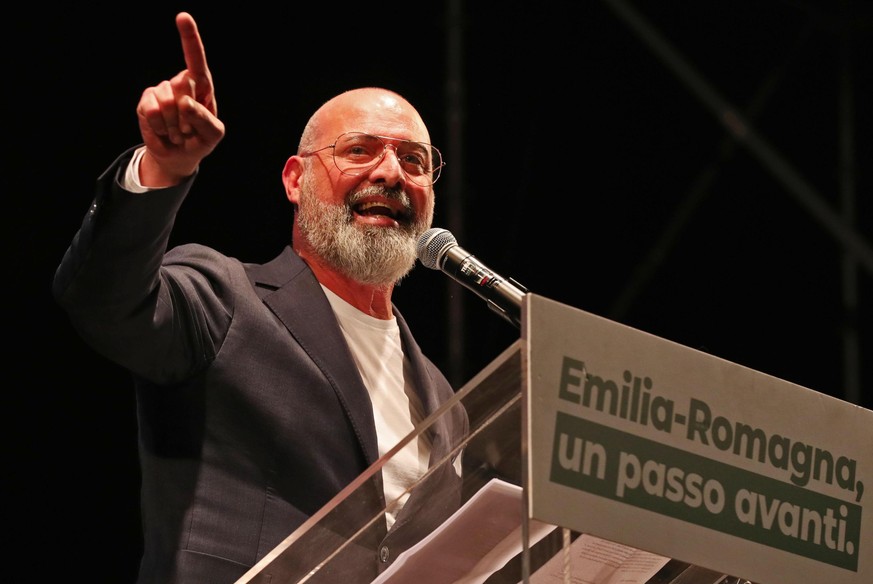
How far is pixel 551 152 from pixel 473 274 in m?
2.17

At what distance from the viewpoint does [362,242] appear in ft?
7.22

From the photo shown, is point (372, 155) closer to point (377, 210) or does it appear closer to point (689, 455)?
point (377, 210)

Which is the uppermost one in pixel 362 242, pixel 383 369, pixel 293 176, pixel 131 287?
pixel 293 176

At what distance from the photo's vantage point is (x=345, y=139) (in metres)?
2.28

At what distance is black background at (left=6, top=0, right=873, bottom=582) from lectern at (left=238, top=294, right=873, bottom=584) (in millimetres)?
1632

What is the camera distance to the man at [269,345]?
136 centimetres

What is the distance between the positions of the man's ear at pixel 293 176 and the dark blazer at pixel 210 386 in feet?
1.73

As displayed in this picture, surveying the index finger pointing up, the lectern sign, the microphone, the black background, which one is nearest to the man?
the index finger pointing up

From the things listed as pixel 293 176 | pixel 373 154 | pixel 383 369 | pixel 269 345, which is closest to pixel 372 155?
pixel 373 154

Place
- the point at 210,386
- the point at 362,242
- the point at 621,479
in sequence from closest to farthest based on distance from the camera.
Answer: the point at 621,479 < the point at 210,386 < the point at 362,242

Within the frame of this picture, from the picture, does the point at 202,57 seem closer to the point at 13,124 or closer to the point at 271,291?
the point at 271,291

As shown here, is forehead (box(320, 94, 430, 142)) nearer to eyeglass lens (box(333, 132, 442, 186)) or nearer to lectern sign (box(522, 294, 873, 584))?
eyeglass lens (box(333, 132, 442, 186))

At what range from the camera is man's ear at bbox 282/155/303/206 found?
2.43m

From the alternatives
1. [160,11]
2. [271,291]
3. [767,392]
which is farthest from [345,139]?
[767,392]
